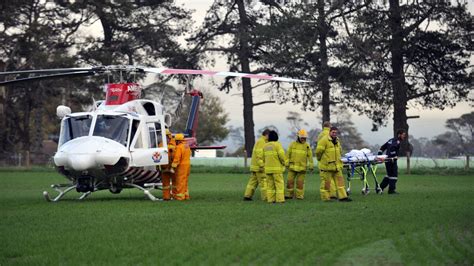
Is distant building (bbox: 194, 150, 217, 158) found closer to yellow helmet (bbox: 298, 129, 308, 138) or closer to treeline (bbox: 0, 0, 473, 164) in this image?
treeline (bbox: 0, 0, 473, 164)

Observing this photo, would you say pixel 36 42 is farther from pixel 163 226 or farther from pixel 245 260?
pixel 245 260

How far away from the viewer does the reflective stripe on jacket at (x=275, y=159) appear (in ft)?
72.0

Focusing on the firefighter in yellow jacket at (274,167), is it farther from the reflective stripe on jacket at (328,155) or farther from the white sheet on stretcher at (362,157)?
the white sheet on stretcher at (362,157)

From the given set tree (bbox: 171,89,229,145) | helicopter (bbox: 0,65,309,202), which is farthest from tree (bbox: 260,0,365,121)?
tree (bbox: 171,89,229,145)

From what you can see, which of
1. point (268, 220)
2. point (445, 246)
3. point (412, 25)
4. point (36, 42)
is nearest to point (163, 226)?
Result: point (268, 220)

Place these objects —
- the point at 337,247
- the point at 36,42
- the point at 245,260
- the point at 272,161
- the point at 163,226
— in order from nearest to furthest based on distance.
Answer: the point at 245,260, the point at 337,247, the point at 163,226, the point at 272,161, the point at 36,42

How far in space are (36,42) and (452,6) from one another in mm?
27328

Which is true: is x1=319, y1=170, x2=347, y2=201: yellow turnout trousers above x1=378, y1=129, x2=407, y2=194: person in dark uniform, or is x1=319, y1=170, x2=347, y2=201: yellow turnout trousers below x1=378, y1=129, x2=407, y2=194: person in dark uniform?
below

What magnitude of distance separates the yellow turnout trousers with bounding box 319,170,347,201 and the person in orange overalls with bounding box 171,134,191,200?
11.8 ft

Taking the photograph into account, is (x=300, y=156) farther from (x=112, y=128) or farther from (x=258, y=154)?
(x=112, y=128)

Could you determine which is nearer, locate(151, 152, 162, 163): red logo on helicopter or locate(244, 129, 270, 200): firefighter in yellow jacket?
locate(244, 129, 270, 200): firefighter in yellow jacket

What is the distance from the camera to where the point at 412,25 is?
51094 mm

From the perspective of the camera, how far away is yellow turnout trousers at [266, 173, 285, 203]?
72.3 ft

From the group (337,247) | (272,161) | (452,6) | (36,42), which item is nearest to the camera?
(337,247)
